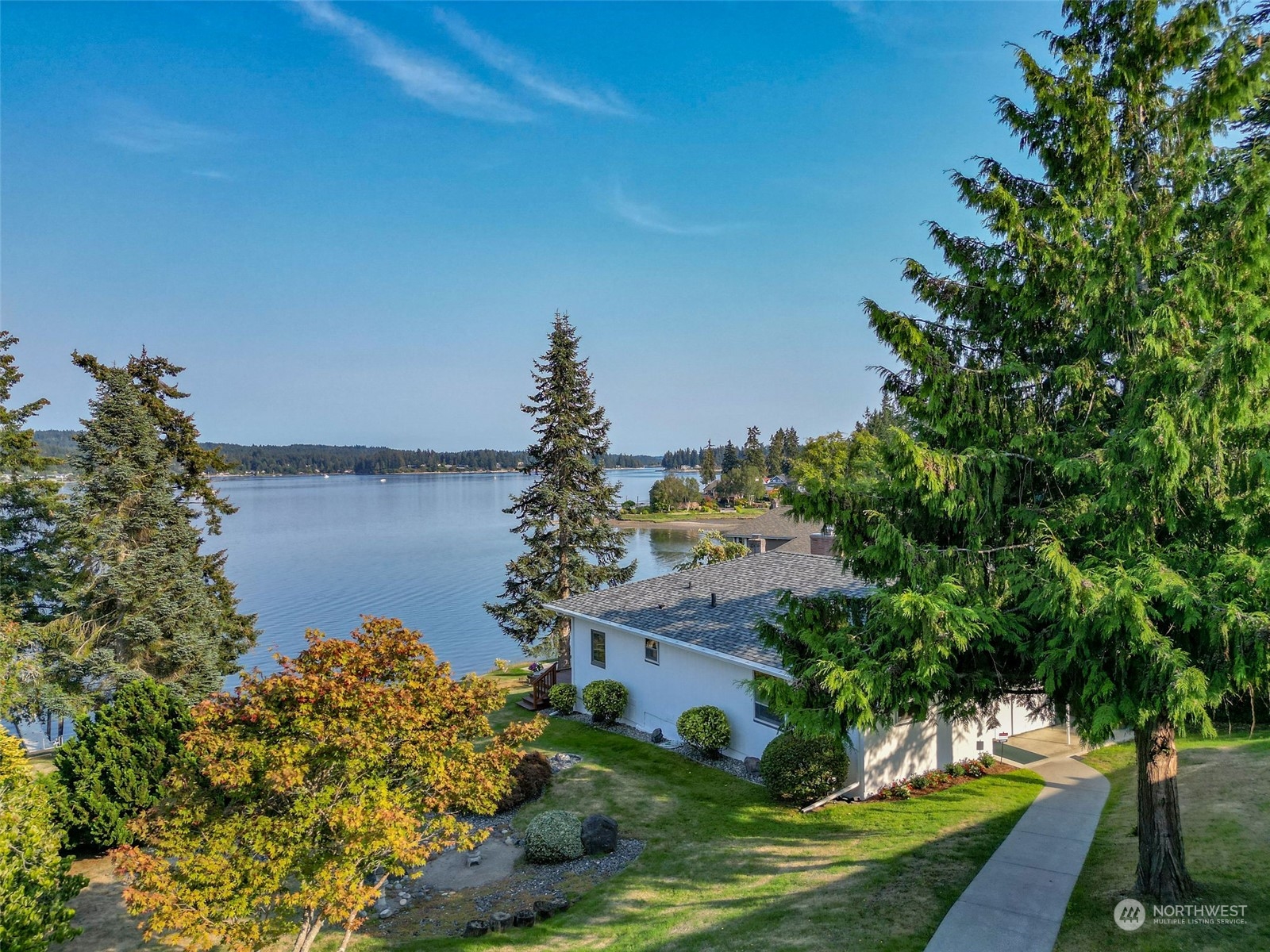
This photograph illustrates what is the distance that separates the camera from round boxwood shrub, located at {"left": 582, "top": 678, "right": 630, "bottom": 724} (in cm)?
1956

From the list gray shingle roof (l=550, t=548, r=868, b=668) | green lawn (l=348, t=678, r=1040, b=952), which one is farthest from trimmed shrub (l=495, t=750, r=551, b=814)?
gray shingle roof (l=550, t=548, r=868, b=668)

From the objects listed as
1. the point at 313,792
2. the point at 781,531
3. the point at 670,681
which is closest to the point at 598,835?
the point at 313,792

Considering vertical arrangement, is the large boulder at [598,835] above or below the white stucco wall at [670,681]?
below

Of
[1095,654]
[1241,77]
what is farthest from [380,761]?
[1241,77]

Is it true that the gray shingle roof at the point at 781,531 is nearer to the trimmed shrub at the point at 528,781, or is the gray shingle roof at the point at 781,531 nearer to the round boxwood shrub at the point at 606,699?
the round boxwood shrub at the point at 606,699

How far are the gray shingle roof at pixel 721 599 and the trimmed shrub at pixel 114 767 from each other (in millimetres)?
10579

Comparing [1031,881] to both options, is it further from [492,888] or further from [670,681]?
[670,681]

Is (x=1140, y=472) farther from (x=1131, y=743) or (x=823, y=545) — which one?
(x=823, y=545)

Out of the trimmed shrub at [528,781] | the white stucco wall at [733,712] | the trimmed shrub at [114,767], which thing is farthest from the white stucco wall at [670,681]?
the trimmed shrub at [114,767]

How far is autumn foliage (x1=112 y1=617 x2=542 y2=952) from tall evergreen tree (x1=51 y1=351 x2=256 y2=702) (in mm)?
14527

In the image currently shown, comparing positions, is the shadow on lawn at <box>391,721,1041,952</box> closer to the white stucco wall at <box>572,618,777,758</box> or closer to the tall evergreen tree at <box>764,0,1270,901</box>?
the white stucco wall at <box>572,618,777,758</box>

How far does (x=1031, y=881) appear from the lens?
32.9 ft

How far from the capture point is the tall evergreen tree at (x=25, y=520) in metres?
21.3

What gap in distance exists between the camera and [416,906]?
10.7 metres
